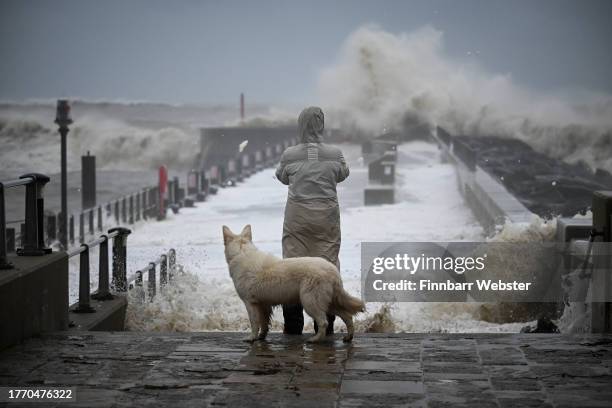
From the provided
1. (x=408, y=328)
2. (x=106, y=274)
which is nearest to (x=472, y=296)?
(x=408, y=328)

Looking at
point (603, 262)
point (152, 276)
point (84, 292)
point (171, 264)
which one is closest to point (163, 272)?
point (171, 264)

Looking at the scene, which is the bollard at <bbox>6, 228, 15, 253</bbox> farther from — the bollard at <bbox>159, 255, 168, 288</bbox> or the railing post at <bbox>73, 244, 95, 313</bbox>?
the railing post at <bbox>73, 244, 95, 313</bbox>

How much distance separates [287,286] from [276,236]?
65.7 feet

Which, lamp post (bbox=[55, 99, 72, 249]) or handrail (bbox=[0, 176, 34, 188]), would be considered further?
Result: lamp post (bbox=[55, 99, 72, 249])

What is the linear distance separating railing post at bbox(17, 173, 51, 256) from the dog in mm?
1317

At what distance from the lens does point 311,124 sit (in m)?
6.85

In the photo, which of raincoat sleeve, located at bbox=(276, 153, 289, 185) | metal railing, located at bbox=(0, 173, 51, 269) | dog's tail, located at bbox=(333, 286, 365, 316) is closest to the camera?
dog's tail, located at bbox=(333, 286, 365, 316)

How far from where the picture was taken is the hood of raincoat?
22.4 feet

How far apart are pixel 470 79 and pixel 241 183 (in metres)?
29.1

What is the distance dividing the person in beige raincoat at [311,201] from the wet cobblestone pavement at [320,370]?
0.55 meters

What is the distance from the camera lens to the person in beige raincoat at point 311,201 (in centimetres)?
693

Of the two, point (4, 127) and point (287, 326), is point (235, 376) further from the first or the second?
point (4, 127)

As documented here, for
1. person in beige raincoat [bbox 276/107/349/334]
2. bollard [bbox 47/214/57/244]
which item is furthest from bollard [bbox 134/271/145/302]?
bollard [bbox 47/214/57/244]

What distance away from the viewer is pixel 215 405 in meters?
4.93
